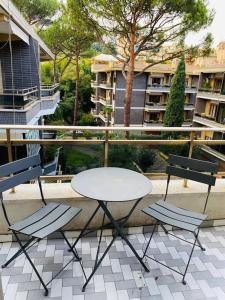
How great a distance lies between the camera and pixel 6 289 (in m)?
1.94

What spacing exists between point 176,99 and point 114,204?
15.6 meters

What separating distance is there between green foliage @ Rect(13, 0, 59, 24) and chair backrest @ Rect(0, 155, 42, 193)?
51.7ft

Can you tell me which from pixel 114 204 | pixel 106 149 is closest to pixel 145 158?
pixel 106 149

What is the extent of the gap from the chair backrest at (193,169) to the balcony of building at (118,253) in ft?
1.04

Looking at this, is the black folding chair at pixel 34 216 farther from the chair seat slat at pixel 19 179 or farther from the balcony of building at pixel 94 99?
the balcony of building at pixel 94 99

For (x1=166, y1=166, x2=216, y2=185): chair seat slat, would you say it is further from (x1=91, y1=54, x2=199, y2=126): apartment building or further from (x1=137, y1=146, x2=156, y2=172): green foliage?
(x1=91, y1=54, x2=199, y2=126): apartment building

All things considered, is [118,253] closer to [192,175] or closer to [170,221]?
[170,221]

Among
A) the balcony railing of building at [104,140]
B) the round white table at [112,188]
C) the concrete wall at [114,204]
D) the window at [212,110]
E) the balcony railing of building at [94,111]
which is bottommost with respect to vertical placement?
the balcony railing of building at [94,111]

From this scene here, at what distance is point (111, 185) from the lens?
217cm

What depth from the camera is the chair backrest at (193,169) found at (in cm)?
235

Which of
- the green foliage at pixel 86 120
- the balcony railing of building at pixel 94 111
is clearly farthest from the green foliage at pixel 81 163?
the balcony railing of building at pixel 94 111

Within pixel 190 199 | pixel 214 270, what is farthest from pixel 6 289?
pixel 190 199

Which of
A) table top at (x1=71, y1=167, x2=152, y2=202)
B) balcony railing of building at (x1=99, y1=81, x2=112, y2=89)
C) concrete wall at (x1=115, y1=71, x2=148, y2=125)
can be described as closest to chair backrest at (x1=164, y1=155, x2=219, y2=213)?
table top at (x1=71, y1=167, x2=152, y2=202)

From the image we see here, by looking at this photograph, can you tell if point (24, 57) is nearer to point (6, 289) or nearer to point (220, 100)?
point (6, 289)
